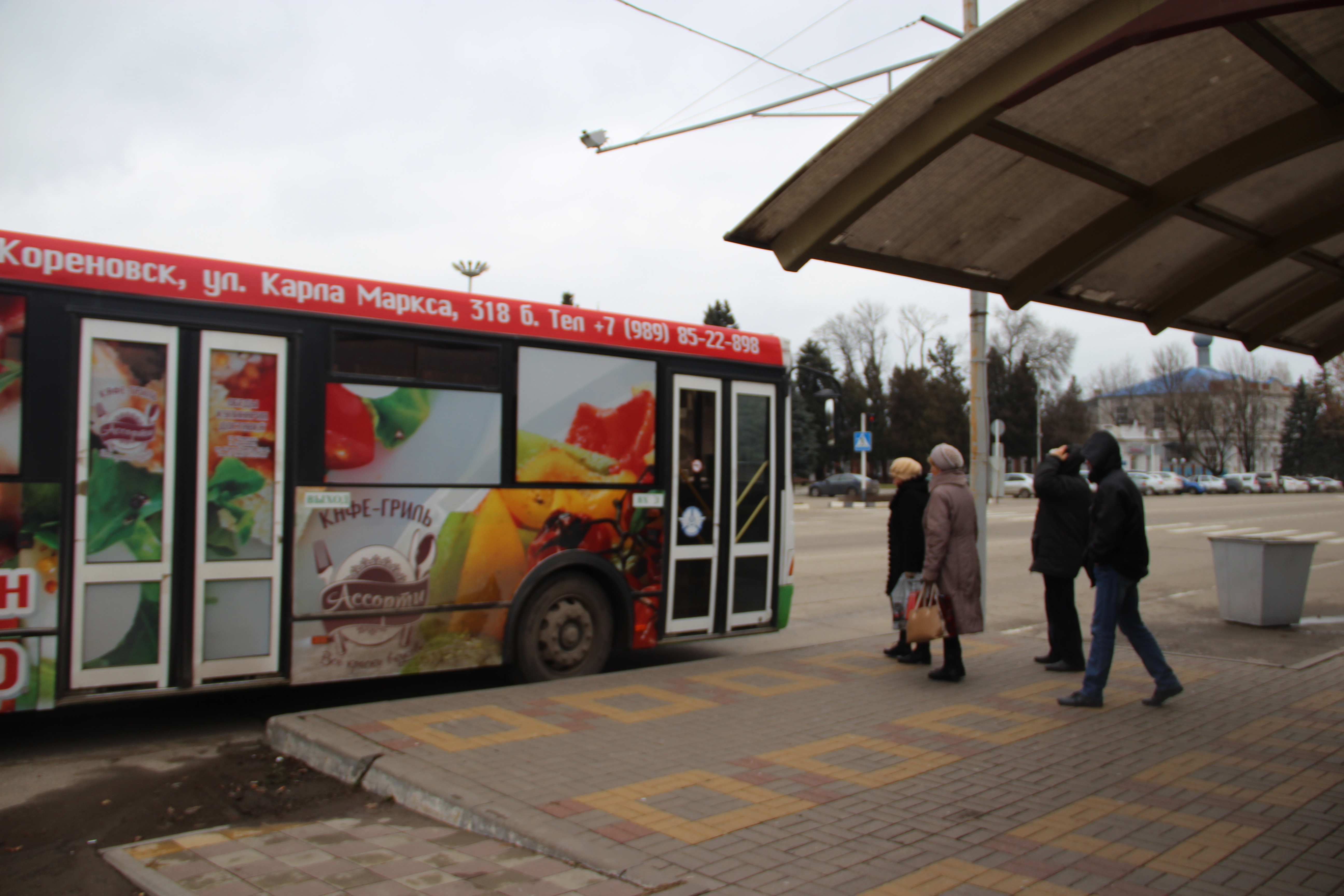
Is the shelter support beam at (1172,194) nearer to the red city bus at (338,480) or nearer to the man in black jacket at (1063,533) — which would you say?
the man in black jacket at (1063,533)

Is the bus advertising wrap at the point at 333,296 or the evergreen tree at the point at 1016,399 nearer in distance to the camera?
the bus advertising wrap at the point at 333,296

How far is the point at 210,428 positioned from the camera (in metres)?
6.05

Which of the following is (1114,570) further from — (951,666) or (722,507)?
(722,507)

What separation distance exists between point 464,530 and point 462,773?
2.24 metres

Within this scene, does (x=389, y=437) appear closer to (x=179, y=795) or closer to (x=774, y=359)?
(x=179, y=795)

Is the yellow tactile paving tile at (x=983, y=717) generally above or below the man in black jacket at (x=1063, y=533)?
below

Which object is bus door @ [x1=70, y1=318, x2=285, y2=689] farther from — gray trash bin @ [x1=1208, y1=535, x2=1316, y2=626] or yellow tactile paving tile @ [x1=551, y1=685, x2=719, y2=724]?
gray trash bin @ [x1=1208, y1=535, x2=1316, y2=626]

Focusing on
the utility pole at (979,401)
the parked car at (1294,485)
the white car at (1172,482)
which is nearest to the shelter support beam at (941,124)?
the utility pole at (979,401)

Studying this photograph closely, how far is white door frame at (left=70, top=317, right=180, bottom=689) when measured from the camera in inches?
221

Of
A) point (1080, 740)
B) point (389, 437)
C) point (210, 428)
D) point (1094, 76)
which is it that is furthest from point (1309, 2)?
point (210, 428)

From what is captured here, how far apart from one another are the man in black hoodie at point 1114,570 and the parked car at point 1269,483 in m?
80.1

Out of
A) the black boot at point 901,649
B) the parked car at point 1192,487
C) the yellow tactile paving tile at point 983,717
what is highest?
the parked car at point 1192,487

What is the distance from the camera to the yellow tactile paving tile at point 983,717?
5969 millimetres

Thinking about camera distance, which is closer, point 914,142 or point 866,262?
point 914,142
